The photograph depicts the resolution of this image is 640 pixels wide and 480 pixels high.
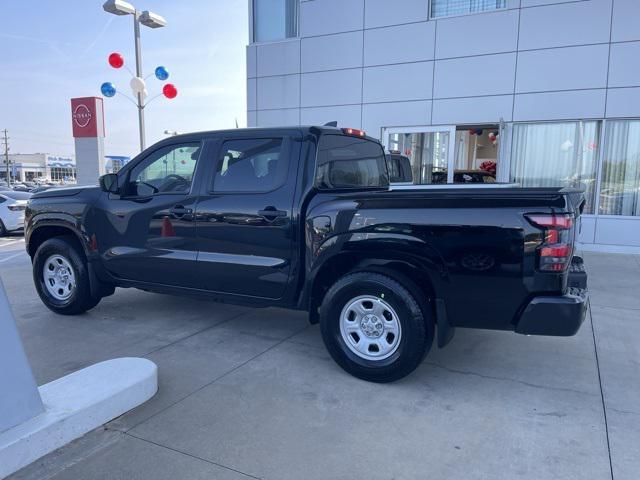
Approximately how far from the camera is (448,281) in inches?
135

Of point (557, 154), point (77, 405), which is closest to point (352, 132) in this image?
point (77, 405)

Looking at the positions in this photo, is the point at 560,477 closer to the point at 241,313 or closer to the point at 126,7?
the point at 241,313

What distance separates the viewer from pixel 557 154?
10.1 m

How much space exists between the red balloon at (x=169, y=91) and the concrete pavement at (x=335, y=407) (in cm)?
942

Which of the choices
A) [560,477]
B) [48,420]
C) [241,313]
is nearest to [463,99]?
[241,313]

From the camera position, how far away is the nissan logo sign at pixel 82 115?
17031 millimetres

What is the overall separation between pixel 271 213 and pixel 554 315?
2.23m

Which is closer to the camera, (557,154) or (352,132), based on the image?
(352,132)

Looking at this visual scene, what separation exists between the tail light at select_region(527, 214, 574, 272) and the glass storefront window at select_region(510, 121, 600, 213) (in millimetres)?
7752

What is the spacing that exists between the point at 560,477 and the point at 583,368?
5.67 feet

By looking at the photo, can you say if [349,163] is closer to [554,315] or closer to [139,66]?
[554,315]

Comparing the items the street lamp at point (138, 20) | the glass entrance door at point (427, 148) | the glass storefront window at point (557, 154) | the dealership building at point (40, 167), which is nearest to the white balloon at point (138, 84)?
the street lamp at point (138, 20)

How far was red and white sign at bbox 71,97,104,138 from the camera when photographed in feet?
55.5

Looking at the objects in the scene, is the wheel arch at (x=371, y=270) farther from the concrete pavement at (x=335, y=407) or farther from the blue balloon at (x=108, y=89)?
the blue balloon at (x=108, y=89)
